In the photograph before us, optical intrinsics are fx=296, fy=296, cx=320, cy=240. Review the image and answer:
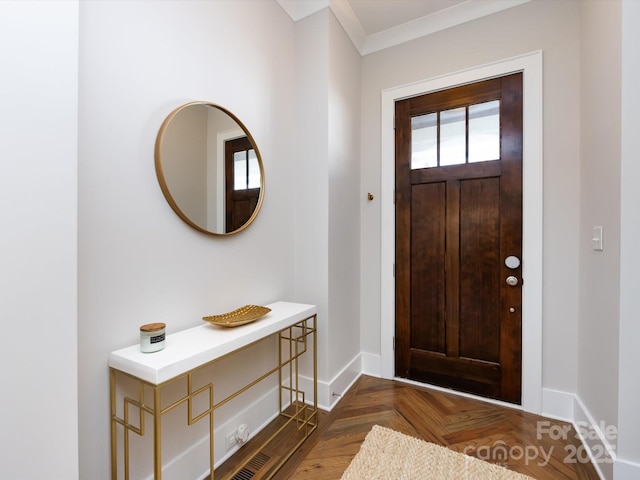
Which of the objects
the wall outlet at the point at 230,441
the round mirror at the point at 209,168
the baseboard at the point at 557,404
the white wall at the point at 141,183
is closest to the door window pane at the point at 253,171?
the round mirror at the point at 209,168

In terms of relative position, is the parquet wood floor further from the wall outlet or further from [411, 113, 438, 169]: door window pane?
[411, 113, 438, 169]: door window pane

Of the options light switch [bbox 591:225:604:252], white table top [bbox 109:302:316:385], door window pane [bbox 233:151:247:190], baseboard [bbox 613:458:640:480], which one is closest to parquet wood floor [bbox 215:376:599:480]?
baseboard [bbox 613:458:640:480]

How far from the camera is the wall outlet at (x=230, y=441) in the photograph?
157 centimetres

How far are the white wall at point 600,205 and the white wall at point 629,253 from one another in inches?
1.4

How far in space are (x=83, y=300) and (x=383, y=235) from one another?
79.2 inches

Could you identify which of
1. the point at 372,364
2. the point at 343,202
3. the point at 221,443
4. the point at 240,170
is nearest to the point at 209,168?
the point at 240,170

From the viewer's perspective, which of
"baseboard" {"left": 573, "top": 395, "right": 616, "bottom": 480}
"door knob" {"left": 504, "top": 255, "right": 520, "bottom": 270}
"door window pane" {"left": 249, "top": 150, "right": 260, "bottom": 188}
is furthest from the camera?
"door knob" {"left": 504, "top": 255, "right": 520, "bottom": 270}

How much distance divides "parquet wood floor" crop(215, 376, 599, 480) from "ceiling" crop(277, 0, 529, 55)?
2803mm

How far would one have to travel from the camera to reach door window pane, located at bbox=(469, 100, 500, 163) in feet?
7.00

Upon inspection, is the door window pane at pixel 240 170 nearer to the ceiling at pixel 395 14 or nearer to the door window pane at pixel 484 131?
the ceiling at pixel 395 14

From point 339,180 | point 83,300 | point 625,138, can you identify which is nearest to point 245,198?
point 339,180

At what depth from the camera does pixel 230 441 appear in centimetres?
159

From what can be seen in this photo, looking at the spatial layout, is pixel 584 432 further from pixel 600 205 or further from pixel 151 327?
pixel 151 327

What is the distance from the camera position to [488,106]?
216 centimetres
